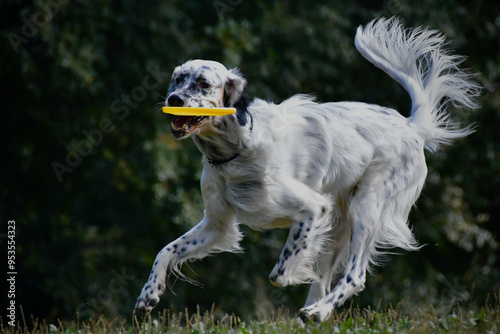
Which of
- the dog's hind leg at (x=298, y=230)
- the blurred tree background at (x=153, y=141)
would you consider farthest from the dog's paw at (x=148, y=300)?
the blurred tree background at (x=153, y=141)

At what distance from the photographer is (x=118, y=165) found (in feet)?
37.9

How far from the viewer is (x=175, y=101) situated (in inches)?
191

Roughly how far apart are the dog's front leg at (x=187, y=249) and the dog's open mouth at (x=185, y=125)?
2.87ft

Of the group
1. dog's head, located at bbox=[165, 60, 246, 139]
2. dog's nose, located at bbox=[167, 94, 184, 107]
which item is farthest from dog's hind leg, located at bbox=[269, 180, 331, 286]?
dog's nose, located at bbox=[167, 94, 184, 107]

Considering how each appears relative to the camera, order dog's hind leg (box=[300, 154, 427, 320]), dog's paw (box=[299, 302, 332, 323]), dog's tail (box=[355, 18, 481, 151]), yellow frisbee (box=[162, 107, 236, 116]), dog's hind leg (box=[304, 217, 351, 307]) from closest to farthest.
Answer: yellow frisbee (box=[162, 107, 236, 116])
dog's paw (box=[299, 302, 332, 323])
dog's hind leg (box=[300, 154, 427, 320])
dog's hind leg (box=[304, 217, 351, 307])
dog's tail (box=[355, 18, 481, 151])

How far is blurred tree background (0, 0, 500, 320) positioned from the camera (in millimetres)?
11102

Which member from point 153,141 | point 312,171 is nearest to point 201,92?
point 312,171

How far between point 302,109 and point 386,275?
6.89m

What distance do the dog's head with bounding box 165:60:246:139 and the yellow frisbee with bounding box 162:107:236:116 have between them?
5 cm

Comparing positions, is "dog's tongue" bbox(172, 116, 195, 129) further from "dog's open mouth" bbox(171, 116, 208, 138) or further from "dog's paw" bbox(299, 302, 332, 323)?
"dog's paw" bbox(299, 302, 332, 323)

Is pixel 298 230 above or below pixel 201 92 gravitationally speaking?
below

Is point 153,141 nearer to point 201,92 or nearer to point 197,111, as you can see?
point 201,92

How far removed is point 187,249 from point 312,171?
100 cm

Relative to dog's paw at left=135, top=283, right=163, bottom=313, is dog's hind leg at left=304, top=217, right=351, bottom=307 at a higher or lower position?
lower
